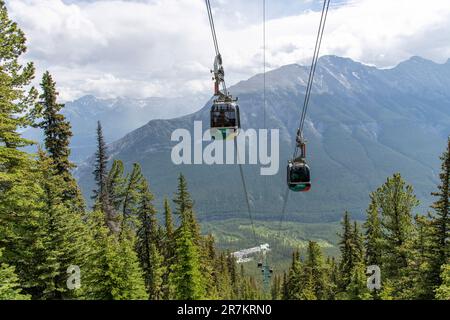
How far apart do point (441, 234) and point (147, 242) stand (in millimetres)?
26297

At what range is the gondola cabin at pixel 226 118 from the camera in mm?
22938

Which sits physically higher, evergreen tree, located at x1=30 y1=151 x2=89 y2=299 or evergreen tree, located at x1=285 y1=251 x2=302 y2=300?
evergreen tree, located at x1=30 y1=151 x2=89 y2=299

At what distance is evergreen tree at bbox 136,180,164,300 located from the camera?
1572 inches

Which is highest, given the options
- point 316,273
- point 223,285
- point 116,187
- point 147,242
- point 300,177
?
point 116,187

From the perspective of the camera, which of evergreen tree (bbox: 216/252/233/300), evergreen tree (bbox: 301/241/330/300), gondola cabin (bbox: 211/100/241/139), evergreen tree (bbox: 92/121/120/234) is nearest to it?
gondola cabin (bbox: 211/100/241/139)

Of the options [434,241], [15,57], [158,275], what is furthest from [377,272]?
[15,57]

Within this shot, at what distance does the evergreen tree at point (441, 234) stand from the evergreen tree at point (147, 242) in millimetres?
23648

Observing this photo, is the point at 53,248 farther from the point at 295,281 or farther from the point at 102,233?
the point at 295,281

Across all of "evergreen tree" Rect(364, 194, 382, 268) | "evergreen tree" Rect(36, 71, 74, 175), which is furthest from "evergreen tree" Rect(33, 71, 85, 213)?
"evergreen tree" Rect(364, 194, 382, 268)

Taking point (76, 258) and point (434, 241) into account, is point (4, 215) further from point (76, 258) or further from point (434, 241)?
point (434, 241)

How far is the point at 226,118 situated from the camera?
22.9 metres

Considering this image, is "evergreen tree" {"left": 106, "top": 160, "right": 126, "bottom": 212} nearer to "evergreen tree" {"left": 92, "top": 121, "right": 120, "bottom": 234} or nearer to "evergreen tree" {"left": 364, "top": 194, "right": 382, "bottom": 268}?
"evergreen tree" {"left": 92, "top": 121, "right": 120, "bottom": 234}

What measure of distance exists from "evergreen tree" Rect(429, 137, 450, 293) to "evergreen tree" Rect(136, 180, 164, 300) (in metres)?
23.6

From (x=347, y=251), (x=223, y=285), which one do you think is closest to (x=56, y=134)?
(x=347, y=251)
